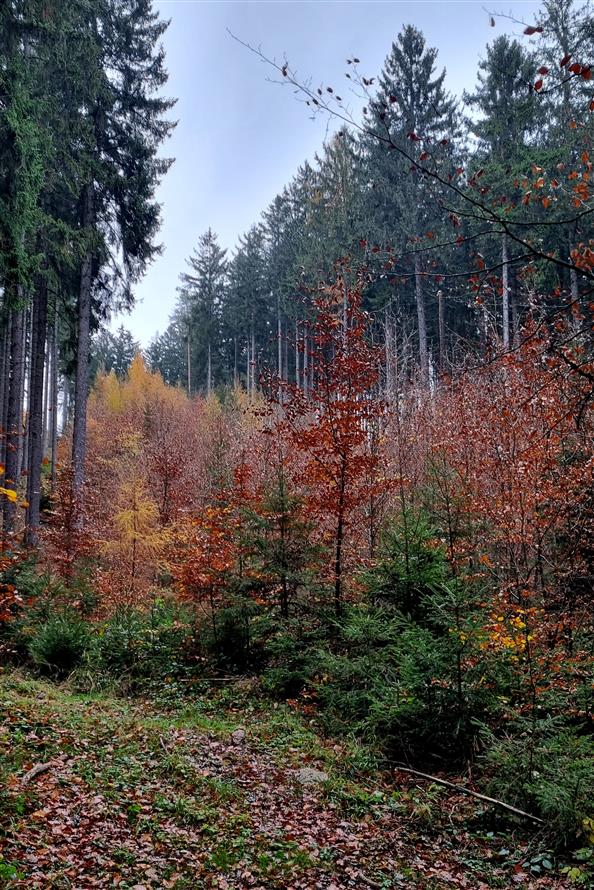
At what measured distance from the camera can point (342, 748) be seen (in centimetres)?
657

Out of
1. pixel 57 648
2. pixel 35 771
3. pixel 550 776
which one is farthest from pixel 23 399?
pixel 550 776

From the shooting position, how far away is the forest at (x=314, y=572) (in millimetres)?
4129

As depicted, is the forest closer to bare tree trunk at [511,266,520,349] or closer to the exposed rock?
the exposed rock

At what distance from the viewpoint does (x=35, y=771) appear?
494cm

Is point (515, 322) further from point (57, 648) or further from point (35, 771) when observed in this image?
point (35, 771)

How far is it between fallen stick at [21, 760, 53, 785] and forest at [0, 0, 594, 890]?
0.13 metres

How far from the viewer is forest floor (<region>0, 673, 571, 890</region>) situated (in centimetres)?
411

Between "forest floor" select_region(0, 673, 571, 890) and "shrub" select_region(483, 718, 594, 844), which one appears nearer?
"forest floor" select_region(0, 673, 571, 890)

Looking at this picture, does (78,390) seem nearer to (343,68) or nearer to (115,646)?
(115,646)

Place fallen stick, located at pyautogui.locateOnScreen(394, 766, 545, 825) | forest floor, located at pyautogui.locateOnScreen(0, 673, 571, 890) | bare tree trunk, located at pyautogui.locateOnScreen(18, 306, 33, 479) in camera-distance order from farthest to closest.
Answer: bare tree trunk, located at pyautogui.locateOnScreen(18, 306, 33, 479)
fallen stick, located at pyautogui.locateOnScreen(394, 766, 545, 825)
forest floor, located at pyautogui.locateOnScreen(0, 673, 571, 890)

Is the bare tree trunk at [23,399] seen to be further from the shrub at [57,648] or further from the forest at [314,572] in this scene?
the shrub at [57,648]

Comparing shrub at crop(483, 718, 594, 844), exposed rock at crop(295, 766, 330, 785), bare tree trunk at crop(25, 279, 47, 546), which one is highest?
bare tree trunk at crop(25, 279, 47, 546)

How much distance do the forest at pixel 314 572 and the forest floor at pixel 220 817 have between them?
3cm

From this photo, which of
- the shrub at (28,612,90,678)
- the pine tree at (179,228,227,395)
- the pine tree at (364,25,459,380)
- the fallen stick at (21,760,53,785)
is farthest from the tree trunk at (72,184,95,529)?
the pine tree at (179,228,227,395)
